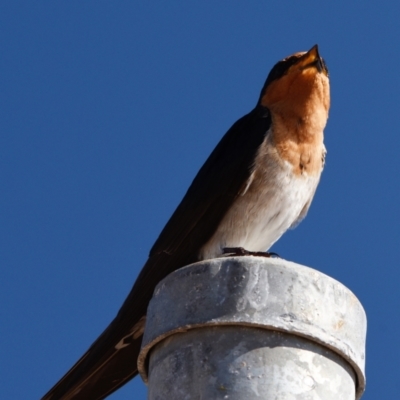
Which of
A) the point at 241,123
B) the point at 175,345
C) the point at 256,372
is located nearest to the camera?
the point at 256,372

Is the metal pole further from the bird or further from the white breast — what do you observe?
the white breast

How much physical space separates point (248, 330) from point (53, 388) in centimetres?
170

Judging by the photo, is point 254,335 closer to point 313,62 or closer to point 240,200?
point 240,200

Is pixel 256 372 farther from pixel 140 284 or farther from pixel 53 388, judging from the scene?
pixel 140 284

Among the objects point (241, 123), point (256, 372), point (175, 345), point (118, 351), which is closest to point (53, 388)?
point (118, 351)

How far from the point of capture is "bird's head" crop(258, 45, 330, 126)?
685 centimetres

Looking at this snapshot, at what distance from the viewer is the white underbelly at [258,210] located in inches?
244

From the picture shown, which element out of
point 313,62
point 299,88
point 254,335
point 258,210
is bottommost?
point 254,335

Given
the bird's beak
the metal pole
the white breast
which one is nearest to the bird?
the white breast

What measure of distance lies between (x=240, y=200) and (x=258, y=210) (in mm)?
133

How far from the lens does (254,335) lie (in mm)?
3775

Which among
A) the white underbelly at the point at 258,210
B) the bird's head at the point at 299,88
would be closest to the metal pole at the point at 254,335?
the white underbelly at the point at 258,210

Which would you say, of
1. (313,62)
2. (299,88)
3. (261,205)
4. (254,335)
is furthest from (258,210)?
(254,335)

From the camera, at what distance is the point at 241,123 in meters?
6.76
